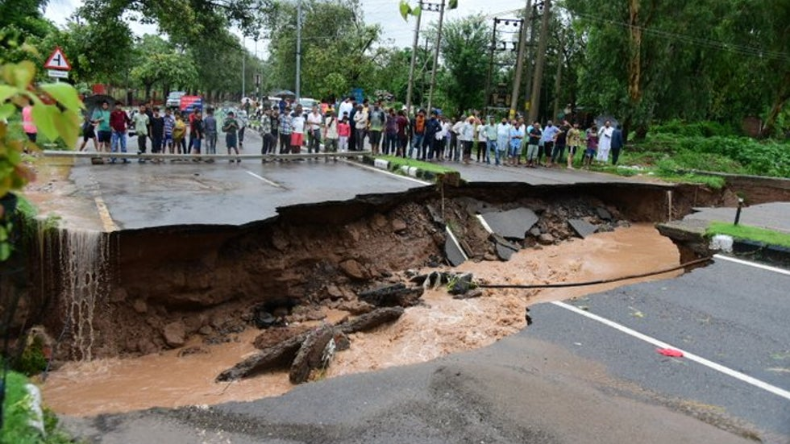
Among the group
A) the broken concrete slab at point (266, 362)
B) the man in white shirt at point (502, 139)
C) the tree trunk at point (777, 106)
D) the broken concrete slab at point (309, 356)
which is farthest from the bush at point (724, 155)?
the broken concrete slab at point (266, 362)

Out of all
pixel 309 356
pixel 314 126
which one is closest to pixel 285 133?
pixel 314 126

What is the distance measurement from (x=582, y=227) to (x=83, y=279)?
1199 centimetres

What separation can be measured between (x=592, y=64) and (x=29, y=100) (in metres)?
27.5

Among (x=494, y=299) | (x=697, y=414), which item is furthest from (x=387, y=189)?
(x=697, y=414)

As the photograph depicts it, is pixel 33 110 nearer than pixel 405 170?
Yes

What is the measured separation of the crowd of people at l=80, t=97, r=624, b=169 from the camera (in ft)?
53.5

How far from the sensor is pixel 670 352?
6.12 m

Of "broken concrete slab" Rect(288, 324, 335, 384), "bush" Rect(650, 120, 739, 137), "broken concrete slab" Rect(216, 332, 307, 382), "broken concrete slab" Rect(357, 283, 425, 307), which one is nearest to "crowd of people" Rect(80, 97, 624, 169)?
"broken concrete slab" Rect(357, 283, 425, 307)

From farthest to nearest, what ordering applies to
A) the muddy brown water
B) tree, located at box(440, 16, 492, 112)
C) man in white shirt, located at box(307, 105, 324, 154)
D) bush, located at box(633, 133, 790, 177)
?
tree, located at box(440, 16, 492, 112) → bush, located at box(633, 133, 790, 177) → man in white shirt, located at box(307, 105, 324, 154) → the muddy brown water

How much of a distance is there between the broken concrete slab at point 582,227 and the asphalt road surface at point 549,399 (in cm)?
879

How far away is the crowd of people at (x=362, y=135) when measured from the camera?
16.3 meters

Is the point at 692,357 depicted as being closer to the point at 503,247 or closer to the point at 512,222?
the point at 503,247

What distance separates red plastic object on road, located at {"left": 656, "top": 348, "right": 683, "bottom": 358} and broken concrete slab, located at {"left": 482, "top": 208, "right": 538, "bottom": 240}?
8062 mm

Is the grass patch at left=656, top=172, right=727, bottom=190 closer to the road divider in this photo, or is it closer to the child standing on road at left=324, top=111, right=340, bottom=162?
the road divider
